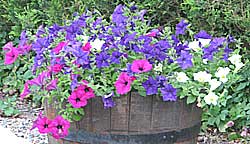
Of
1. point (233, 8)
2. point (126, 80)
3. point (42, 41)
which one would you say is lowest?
point (126, 80)

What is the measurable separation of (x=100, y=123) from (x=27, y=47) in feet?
2.14

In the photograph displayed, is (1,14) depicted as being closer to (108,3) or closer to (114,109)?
(108,3)

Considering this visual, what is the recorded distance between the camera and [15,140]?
3439 mm

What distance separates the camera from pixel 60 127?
2.30 metres

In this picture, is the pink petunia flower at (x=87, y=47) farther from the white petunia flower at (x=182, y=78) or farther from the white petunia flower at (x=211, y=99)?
the white petunia flower at (x=211, y=99)

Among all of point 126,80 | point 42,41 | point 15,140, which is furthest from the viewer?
point 15,140

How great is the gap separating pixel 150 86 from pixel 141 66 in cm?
10

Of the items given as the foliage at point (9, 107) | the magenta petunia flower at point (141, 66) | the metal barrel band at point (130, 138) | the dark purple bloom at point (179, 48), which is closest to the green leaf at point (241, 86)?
the dark purple bloom at point (179, 48)

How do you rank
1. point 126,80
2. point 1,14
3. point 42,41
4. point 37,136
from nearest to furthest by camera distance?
point 126,80
point 42,41
point 37,136
point 1,14

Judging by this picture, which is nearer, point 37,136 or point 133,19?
point 133,19

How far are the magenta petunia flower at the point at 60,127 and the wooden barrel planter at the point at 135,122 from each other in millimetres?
108

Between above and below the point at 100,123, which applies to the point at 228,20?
above

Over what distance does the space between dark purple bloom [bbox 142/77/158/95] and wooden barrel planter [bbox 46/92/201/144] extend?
0.18 feet

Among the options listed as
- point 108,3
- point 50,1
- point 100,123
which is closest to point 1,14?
point 50,1
